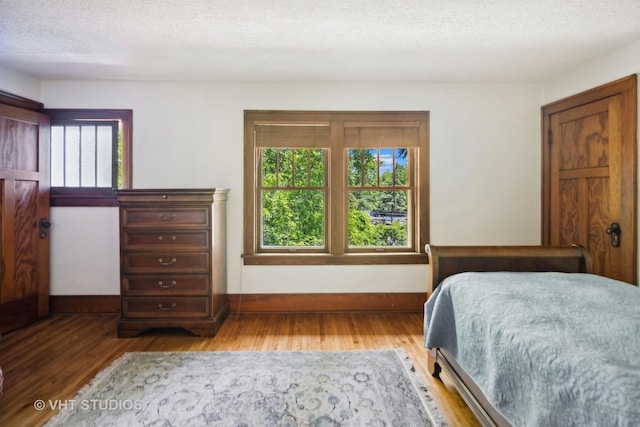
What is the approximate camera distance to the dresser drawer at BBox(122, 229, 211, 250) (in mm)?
3002

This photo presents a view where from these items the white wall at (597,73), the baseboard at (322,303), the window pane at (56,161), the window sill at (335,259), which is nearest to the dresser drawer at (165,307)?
the baseboard at (322,303)

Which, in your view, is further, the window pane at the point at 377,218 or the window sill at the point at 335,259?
the window pane at the point at 377,218

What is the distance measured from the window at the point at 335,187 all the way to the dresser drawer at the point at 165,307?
715 mm

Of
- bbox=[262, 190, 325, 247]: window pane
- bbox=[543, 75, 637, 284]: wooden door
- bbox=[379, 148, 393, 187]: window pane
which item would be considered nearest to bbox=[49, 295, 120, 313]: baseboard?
bbox=[262, 190, 325, 247]: window pane

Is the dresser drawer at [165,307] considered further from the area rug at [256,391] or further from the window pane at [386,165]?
the window pane at [386,165]

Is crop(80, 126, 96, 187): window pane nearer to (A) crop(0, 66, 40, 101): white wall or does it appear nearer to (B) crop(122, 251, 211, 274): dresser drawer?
(A) crop(0, 66, 40, 101): white wall

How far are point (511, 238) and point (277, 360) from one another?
8.81 feet

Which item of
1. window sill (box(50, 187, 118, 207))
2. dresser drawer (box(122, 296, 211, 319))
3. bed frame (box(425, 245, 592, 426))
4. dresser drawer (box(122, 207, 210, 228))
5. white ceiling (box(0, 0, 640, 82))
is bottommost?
dresser drawer (box(122, 296, 211, 319))

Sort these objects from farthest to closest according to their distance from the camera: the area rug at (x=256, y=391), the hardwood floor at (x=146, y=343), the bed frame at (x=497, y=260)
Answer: the bed frame at (x=497, y=260), the hardwood floor at (x=146, y=343), the area rug at (x=256, y=391)

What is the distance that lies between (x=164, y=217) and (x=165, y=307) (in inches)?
30.6

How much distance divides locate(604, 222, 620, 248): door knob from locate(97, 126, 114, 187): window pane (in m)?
4.62

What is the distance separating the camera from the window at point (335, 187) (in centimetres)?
361

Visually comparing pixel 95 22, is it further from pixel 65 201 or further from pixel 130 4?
pixel 65 201

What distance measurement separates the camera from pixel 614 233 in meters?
2.83
